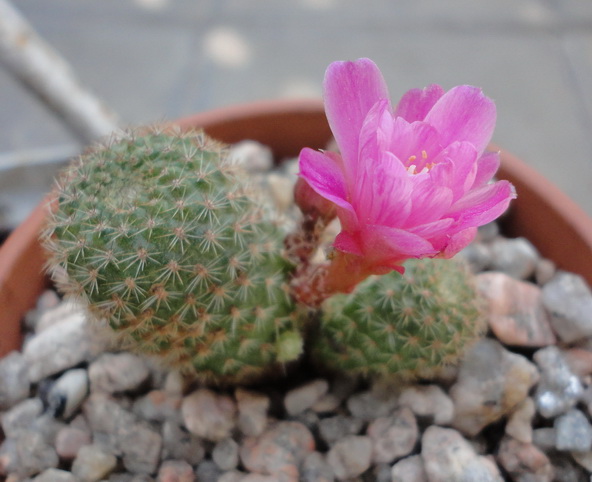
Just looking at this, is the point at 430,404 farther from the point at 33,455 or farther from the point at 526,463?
the point at 33,455

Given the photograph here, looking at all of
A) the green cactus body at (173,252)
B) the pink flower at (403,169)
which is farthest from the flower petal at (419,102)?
the green cactus body at (173,252)

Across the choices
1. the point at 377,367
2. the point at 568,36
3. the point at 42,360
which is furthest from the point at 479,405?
the point at 568,36

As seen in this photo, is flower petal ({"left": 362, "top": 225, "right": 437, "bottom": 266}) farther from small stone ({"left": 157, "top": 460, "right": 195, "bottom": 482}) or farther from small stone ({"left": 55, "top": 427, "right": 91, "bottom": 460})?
small stone ({"left": 55, "top": 427, "right": 91, "bottom": 460})

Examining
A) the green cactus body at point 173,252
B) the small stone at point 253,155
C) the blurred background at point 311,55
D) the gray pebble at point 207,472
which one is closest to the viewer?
the green cactus body at point 173,252

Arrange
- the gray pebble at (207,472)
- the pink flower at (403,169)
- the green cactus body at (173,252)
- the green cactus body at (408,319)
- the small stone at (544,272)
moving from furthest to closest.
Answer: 1. the small stone at (544,272)
2. the gray pebble at (207,472)
3. the green cactus body at (408,319)
4. the green cactus body at (173,252)
5. the pink flower at (403,169)

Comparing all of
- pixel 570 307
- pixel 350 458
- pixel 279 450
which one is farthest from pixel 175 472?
pixel 570 307

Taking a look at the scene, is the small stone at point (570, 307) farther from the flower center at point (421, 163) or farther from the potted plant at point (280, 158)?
the flower center at point (421, 163)
